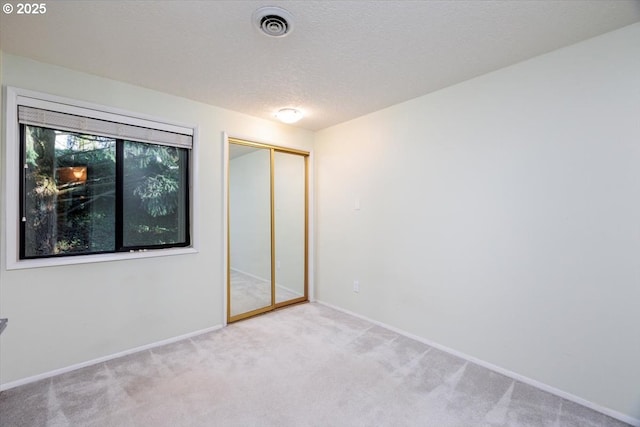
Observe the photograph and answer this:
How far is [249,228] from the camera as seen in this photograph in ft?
11.7

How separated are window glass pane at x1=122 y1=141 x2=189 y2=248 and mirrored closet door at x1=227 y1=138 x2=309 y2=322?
508 mm

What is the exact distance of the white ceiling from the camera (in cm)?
160

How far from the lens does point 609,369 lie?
183 cm

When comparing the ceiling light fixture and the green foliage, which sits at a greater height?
the ceiling light fixture

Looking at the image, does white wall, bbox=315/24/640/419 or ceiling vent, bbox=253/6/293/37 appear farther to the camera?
white wall, bbox=315/24/640/419

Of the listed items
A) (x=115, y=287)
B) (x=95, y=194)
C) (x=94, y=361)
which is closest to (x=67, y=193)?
(x=95, y=194)

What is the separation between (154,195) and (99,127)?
2.36ft

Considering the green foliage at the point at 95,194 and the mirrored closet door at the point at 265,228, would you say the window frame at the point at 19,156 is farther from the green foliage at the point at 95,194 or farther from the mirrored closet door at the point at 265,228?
the mirrored closet door at the point at 265,228

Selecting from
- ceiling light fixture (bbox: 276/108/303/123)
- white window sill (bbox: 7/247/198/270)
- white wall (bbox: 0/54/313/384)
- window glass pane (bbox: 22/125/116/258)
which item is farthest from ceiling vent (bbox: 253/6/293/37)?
white window sill (bbox: 7/247/198/270)

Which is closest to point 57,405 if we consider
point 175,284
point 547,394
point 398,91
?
point 175,284

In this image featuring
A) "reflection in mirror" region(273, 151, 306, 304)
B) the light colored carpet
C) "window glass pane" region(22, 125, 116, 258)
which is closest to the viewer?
the light colored carpet

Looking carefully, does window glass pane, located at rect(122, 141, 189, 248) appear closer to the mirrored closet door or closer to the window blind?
the window blind

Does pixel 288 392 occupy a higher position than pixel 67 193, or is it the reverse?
pixel 67 193

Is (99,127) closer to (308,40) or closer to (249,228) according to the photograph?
(249,228)
